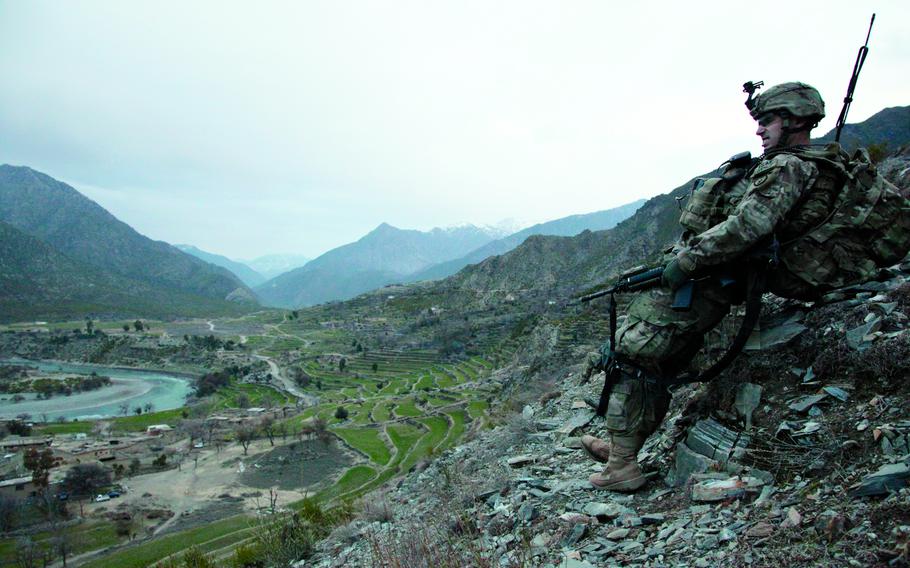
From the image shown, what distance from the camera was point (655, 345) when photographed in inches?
192

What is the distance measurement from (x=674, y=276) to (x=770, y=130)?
1681 mm

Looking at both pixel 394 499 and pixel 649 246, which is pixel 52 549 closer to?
pixel 394 499

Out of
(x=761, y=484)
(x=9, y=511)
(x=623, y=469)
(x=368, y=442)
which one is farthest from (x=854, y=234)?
(x=9, y=511)

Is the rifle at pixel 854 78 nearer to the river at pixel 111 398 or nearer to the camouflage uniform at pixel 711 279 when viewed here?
the camouflage uniform at pixel 711 279

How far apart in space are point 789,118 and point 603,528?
4.11m

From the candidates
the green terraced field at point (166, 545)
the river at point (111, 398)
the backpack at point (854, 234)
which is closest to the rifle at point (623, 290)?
the backpack at point (854, 234)

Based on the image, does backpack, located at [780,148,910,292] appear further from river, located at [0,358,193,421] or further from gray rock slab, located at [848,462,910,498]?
river, located at [0,358,193,421]

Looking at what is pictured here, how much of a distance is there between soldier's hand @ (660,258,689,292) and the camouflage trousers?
Answer: 0.34ft

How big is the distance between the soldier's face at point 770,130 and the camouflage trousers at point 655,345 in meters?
1.45

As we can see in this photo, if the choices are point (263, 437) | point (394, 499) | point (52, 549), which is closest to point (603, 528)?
point (394, 499)

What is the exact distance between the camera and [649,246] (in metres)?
86.8

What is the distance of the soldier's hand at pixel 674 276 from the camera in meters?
4.75

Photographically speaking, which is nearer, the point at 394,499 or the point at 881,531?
the point at 881,531

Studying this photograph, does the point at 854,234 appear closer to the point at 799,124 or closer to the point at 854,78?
the point at 799,124
